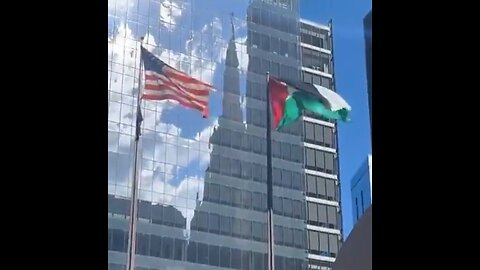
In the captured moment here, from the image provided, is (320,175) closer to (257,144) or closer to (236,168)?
(257,144)

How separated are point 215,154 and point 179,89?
66.6 ft

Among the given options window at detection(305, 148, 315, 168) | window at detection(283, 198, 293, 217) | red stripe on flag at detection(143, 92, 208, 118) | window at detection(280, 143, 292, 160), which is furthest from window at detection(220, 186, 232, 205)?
red stripe on flag at detection(143, 92, 208, 118)

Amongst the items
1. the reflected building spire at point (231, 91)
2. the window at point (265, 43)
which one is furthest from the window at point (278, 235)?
the window at point (265, 43)

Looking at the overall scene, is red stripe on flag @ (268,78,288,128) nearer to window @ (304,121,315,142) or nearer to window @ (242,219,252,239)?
window @ (242,219,252,239)

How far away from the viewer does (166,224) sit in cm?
3191

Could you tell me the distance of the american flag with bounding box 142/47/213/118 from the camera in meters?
13.6

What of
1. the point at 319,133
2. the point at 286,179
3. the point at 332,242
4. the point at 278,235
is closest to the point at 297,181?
the point at 286,179

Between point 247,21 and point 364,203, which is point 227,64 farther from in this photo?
point 364,203

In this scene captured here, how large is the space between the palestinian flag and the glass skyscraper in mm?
14470

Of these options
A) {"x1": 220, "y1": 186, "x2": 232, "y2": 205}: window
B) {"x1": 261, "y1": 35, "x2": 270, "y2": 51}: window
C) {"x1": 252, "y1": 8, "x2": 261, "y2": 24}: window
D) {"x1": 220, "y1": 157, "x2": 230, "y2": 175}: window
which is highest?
{"x1": 252, "y1": 8, "x2": 261, "y2": 24}: window

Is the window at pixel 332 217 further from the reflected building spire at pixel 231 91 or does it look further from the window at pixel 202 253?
the window at pixel 202 253
